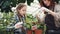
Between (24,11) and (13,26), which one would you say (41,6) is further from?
(13,26)

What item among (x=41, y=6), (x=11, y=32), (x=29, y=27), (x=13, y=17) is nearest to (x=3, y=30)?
(x=11, y=32)

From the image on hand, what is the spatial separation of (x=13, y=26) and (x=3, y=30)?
15 centimetres

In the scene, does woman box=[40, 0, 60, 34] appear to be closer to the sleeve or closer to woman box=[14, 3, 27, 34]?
the sleeve

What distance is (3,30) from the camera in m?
1.97

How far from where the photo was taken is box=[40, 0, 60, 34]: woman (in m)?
1.95

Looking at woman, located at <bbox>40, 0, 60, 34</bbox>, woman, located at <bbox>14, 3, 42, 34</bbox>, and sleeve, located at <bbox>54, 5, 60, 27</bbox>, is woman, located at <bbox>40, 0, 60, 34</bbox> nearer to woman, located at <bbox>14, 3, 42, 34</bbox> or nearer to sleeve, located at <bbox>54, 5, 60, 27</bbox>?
sleeve, located at <bbox>54, 5, 60, 27</bbox>

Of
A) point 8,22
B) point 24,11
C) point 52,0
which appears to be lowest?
point 8,22

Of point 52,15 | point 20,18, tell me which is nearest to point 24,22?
point 20,18

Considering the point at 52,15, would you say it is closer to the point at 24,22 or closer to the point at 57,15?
the point at 57,15

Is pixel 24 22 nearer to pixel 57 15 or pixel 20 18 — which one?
pixel 20 18

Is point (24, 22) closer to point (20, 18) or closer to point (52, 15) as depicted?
point (20, 18)

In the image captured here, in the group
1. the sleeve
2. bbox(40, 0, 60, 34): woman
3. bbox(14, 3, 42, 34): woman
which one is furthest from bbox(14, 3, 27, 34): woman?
the sleeve

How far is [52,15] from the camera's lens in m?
1.96

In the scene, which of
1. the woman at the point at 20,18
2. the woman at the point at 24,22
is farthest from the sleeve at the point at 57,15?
the woman at the point at 20,18
